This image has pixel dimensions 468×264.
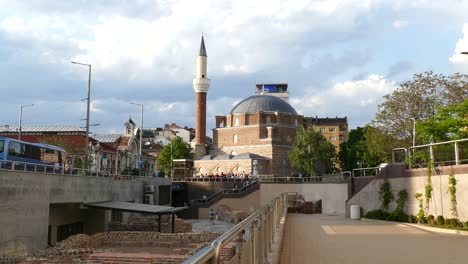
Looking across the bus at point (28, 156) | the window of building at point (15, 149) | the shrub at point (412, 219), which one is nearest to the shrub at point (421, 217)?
the shrub at point (412, 219)

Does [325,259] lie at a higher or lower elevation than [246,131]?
lower

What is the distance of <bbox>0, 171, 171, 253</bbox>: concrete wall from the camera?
23.5 m

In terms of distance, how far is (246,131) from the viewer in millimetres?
88312

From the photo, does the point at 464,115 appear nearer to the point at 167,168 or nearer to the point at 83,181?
the point at 83,181

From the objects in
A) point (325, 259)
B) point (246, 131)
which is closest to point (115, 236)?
point (325, 259)

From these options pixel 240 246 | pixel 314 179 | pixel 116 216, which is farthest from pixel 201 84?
pixel 240 246

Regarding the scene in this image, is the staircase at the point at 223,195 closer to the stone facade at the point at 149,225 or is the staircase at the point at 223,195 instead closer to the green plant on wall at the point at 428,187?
the stone facade at the point at 149,225

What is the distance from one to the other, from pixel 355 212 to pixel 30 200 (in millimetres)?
17945

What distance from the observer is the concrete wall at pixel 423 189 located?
1841cm

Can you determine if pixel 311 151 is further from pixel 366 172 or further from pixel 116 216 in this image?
pixel 116 216

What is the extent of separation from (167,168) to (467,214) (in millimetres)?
75754

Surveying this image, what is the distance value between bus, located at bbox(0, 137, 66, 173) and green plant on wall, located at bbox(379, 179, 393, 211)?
18697 mm

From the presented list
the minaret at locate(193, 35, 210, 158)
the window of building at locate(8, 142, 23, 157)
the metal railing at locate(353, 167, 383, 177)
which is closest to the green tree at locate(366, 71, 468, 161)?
the metal railing at locate(353, 167, 383, 177)

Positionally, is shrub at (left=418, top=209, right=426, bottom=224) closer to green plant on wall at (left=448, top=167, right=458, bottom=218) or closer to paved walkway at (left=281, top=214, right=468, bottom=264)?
green plant on wall at (left=448, top=167, right=458, bottom=218)
